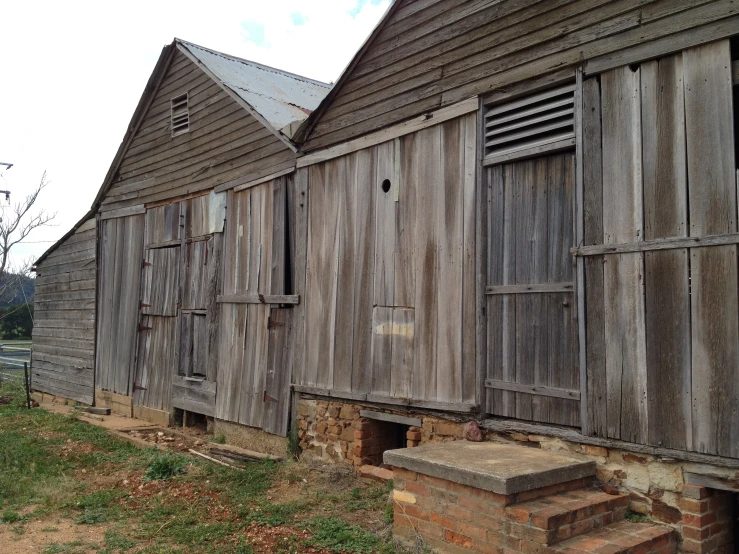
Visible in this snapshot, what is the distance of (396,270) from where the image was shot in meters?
7.28

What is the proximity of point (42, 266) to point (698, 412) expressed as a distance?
1510cm

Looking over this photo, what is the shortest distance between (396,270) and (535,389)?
219 cm

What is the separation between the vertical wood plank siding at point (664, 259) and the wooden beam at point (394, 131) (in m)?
1.40

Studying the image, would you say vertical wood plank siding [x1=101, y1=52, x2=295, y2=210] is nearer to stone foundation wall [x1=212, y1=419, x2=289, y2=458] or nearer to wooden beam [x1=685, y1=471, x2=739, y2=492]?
stone foundation wall [x1=212, y1=419, x2=289, y2=458]

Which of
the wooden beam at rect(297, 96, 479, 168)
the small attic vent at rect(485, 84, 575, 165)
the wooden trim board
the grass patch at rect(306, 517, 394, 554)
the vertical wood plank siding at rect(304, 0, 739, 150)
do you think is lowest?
the grass patch at rect(306, 517, 394, 554)

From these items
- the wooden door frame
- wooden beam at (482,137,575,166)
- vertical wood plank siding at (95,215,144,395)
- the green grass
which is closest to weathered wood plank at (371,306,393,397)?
the green grass

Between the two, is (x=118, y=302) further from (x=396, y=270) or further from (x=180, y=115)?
(x=396, y=270)

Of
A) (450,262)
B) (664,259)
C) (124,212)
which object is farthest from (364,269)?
(124,212)

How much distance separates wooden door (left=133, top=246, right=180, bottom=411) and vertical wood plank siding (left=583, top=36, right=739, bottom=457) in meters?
7.72

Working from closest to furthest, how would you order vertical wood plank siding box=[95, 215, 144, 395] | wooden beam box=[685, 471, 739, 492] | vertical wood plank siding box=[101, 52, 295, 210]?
1. wooden beam box=[685, 471, 739, 492]
2. vertical wood plank siding box=[101, 52, 295, 210]
3. vertical wood plank siding box=[95, 215, 144, 395]

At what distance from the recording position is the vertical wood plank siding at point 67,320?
13617 mm

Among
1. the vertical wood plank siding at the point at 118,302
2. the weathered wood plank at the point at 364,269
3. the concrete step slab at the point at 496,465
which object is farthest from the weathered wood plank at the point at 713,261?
the vertical wood plank siding at the point at 118,302

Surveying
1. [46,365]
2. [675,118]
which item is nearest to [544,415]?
[675,118]

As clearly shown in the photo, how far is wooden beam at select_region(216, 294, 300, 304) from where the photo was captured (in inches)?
341
